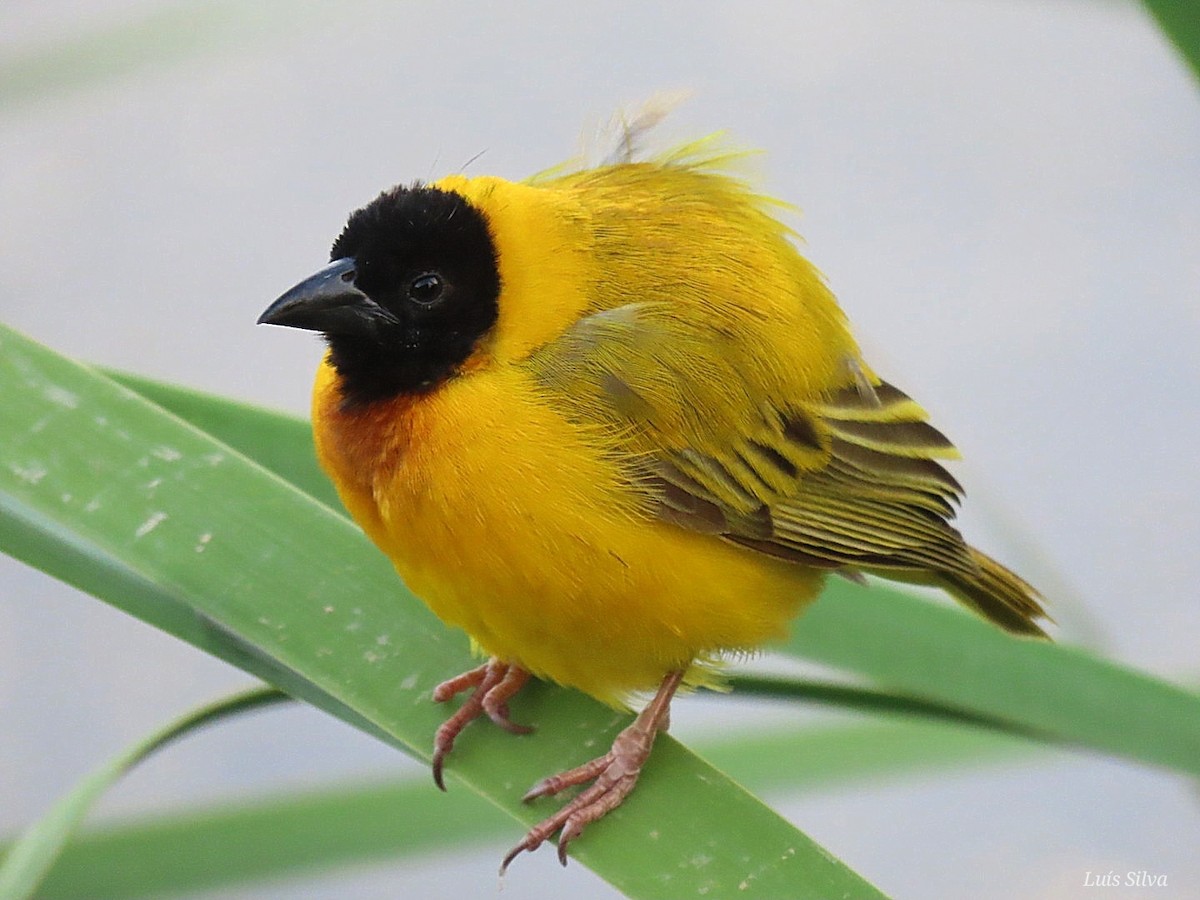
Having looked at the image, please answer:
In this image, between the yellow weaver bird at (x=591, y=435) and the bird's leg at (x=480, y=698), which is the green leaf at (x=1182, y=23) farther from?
the bird's leg at (x=480, y=698)

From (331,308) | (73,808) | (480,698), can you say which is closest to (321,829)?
(480,698)

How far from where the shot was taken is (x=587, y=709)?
1123mm

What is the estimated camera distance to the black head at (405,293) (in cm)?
101

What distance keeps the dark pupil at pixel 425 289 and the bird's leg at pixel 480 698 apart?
12.6 inches

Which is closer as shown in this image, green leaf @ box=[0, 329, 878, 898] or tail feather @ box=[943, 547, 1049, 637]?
green leaf @ box=[0, 329, 878, 898]

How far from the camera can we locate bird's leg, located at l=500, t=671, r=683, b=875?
0.92 meters

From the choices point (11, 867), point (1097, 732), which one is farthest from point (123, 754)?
point (1097, 732)

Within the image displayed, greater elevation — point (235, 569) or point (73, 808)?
point (235, 569)

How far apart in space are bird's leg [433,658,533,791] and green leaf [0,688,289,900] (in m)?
0.13

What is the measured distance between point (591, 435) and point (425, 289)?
185mm

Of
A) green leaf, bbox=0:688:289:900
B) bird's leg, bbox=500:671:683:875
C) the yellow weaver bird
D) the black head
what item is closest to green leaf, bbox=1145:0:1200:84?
the yellow weaver bird

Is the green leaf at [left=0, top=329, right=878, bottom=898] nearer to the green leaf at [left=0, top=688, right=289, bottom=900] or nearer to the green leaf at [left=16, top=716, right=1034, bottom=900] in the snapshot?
the green leaf at [left=0, top=688, right=289, bottom=900]

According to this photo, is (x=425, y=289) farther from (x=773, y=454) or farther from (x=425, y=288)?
(x=773, y=454)

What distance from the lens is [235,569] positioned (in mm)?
946
